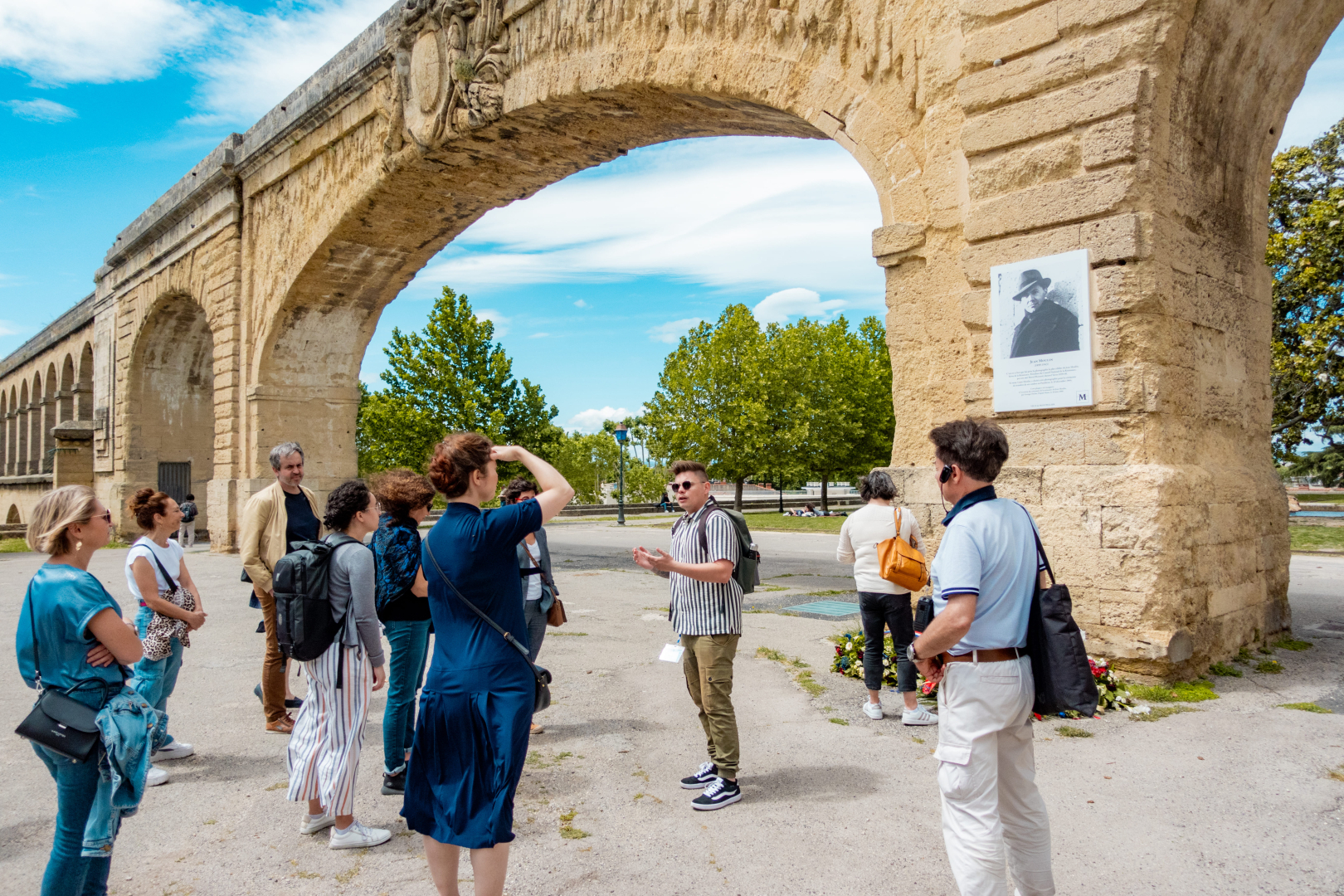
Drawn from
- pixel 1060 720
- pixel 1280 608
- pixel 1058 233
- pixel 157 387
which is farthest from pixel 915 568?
pixel 157 387

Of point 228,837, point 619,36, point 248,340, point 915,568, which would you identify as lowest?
point 228,837

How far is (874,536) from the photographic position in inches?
211

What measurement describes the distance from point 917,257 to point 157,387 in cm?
2026

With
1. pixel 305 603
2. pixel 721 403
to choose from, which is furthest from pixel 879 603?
pixel 721 403

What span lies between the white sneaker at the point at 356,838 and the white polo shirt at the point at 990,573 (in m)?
2.57

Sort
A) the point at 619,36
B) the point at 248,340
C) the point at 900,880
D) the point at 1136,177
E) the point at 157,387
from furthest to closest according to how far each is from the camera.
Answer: the point at 157,387 < the point at 248,340 < the point at 619,36 < the point at 1136,177 < the point at 900,880

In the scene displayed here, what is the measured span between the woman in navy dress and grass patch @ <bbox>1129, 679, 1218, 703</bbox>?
4181mm

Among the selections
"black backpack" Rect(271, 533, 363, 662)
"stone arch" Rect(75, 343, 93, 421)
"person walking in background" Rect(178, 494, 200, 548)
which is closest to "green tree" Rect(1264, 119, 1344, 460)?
"black backpack" Rect(271, 533, 363, 662)

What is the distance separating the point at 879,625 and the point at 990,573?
2.78m

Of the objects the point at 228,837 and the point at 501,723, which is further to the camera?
the point at 228,837

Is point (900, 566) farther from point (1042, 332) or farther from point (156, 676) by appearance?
point (156, 676)

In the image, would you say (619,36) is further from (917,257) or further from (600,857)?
(600,857)

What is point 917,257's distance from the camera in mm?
6801

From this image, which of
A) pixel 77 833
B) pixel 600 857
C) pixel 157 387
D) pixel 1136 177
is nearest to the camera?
pixel 77 833
